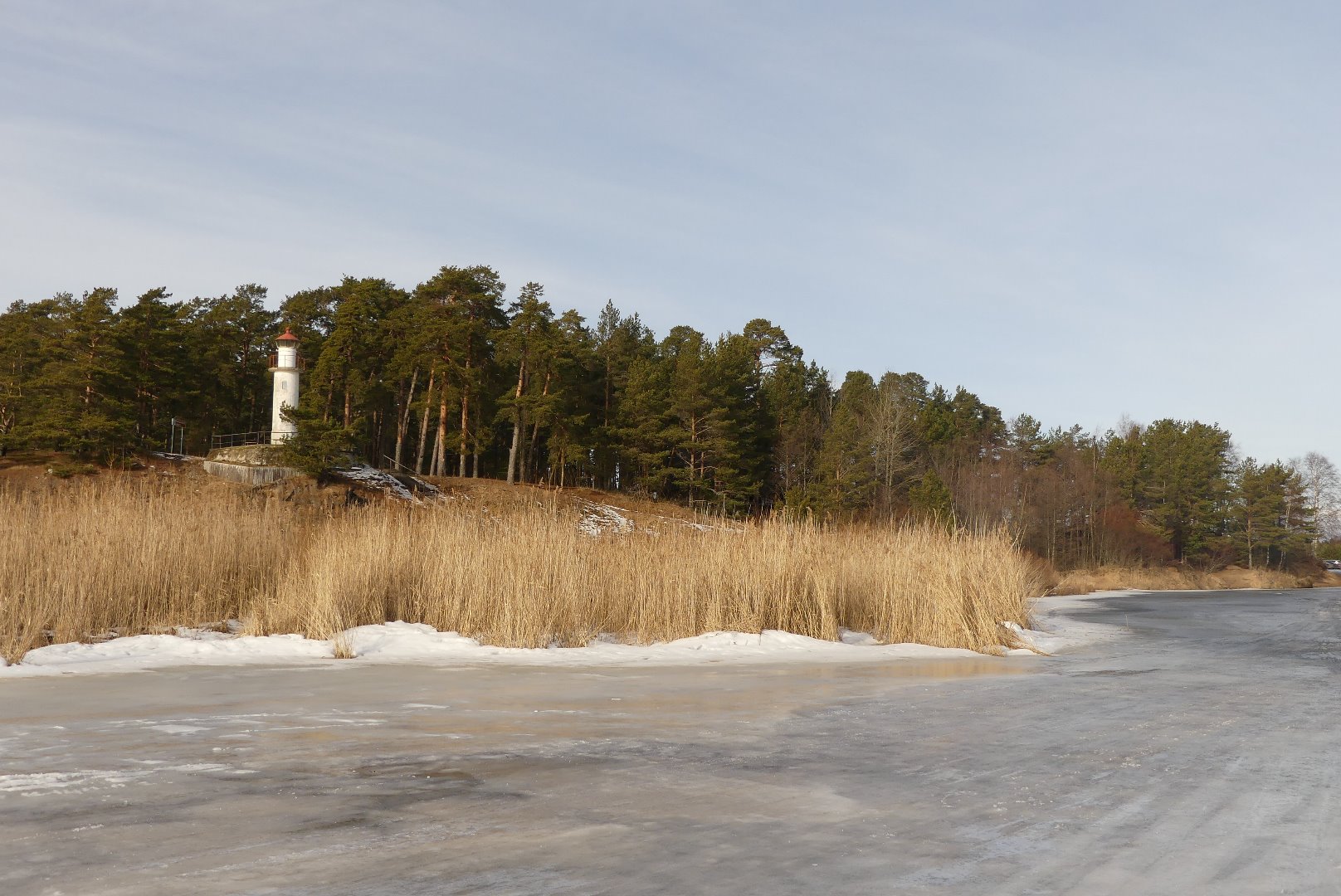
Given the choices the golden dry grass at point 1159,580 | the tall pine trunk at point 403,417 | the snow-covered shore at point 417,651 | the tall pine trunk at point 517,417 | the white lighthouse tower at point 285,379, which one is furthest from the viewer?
the tall pine trunk at point 403,417

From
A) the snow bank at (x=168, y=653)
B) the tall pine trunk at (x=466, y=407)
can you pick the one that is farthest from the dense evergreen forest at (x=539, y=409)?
the snow bank at (x=168, y=653)

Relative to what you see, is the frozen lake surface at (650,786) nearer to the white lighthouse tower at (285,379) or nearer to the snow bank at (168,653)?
the snow bank at (168,653)

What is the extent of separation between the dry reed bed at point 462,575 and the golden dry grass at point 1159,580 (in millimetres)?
23373

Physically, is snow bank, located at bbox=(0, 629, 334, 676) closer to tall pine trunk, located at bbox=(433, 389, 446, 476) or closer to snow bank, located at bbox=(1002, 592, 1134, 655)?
snow bank, located at bbox=(1002, 592, 1134, 655)

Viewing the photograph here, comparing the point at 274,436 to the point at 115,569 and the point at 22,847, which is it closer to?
the point at 115,569

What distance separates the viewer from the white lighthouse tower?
3959cm

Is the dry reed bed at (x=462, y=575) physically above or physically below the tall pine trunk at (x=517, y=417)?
below

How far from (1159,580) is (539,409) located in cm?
2614

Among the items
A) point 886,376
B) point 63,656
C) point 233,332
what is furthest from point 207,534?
point 886,376

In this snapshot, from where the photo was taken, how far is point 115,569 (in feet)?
30.6

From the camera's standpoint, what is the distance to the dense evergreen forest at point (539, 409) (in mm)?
40500

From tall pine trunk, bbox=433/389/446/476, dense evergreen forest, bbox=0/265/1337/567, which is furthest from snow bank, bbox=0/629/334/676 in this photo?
tall pine trunk, bbox=433/389/446/476

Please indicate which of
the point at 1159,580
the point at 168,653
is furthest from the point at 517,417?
the point at 168,653

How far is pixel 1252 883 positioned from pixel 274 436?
39577 mm
